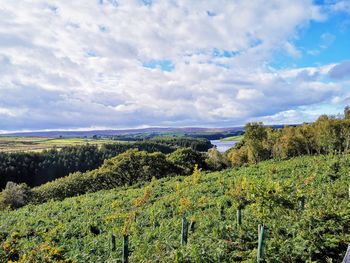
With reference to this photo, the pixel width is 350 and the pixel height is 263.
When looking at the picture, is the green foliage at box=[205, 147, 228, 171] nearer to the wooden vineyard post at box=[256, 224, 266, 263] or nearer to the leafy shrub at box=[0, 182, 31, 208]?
the leafy shrub at box=[0, 182, 31, 208]

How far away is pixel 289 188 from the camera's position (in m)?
13.8

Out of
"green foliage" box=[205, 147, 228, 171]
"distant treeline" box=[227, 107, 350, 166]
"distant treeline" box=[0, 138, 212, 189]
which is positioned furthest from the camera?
"distant treeline" box=[0, 138, 212, 189]

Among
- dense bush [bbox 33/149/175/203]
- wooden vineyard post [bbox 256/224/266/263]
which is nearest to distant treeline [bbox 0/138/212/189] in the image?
dense bush [bbox 33/149/175/203]

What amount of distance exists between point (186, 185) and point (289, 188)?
22.3m

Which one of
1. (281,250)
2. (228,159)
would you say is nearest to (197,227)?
(281,250)

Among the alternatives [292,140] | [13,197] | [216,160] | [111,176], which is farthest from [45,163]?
[292,140]

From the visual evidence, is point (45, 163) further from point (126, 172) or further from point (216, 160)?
point (216, 160)

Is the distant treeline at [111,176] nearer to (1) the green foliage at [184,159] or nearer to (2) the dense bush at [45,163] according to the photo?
(1) the green foliage at [184,159]

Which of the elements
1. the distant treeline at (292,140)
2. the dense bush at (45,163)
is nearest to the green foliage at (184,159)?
the distant treeline at (292,140)

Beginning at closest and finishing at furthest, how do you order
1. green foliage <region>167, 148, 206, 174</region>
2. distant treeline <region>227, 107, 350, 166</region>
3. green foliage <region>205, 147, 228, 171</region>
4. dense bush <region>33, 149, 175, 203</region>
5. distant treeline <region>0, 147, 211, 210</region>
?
distant treeline <region>0, 147, 211, 210</region>
dense bush <region>33, 149, 175, 203</region>
distant treeline <region>227, 107, 350, 166</region>
green foliage <region>167, 148, 206, 174</region>
green foliage <region>205, 147, 228, 171</region>

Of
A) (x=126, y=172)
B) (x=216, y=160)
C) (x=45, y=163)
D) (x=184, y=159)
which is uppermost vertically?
(x=184, y=159)

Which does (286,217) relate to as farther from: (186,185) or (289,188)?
(186,185)

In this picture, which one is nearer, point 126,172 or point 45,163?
point 126,172

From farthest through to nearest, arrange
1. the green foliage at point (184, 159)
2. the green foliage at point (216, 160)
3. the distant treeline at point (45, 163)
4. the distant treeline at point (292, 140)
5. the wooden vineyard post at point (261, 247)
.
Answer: the distant treeline at point (45, 163), the green foliage at point (216, 160), the green foliage at point (184, 159), the distant treeline at point (292, 140), the wooden vineyard post at point (261, 247)
